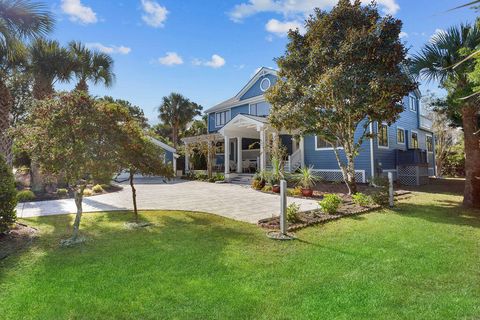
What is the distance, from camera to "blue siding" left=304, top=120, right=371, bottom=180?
632 inches

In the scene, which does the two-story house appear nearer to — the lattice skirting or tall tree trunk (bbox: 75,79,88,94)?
the lattice skirting

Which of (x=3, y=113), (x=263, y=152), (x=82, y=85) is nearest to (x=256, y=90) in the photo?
(x=263, y=152)

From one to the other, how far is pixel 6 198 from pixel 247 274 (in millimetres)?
A: 5409

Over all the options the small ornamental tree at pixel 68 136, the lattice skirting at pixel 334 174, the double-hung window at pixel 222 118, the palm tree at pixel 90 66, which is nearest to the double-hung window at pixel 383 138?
the lattice skirting at pixel 334 174

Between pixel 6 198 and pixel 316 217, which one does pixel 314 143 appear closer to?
pixel 316 217

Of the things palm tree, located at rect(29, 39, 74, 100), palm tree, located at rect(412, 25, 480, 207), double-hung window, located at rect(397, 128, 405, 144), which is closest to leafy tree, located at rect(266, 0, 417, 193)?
palm tree, located at rect(412, 25, 480, 207)

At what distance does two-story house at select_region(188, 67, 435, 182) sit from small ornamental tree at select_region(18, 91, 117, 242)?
949 centimetres

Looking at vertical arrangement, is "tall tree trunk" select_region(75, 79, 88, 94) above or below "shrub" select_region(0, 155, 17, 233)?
above

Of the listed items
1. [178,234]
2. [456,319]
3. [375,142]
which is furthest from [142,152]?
[375,142]

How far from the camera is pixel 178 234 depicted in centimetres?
634

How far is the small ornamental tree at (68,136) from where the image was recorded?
18.5ft

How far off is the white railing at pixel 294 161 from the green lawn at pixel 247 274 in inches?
441

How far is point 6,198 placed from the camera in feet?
19.5

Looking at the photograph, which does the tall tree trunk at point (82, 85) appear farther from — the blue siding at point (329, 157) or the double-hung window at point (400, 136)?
the double-hung window at point (400, 136)
